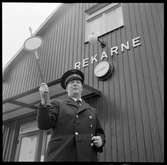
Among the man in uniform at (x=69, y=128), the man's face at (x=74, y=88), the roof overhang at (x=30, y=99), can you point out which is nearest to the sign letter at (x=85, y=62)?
the roof overhang at (x=30, y=99)

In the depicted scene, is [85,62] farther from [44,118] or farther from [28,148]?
[44,118]

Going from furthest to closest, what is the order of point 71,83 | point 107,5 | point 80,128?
point 107,5, point 71,83, point 80,128

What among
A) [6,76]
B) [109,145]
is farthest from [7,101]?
[6,76]

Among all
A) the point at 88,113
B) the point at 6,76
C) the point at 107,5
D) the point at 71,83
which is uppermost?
the point at 107,5

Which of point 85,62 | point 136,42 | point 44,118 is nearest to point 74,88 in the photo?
point 44,118

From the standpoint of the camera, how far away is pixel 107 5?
18.8 ft

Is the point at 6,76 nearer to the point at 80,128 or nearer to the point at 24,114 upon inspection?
the point at 24,114

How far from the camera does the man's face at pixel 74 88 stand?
2726 millimetres

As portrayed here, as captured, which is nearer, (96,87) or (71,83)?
(71,83)

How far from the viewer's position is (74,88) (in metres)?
2.75

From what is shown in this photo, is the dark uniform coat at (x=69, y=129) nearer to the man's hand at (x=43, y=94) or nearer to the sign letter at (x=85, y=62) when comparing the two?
the man's hand at (x=43, y=94)

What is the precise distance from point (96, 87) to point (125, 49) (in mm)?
999

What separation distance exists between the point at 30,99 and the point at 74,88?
2.69 metres

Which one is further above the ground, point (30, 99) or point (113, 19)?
point (113, 19)
